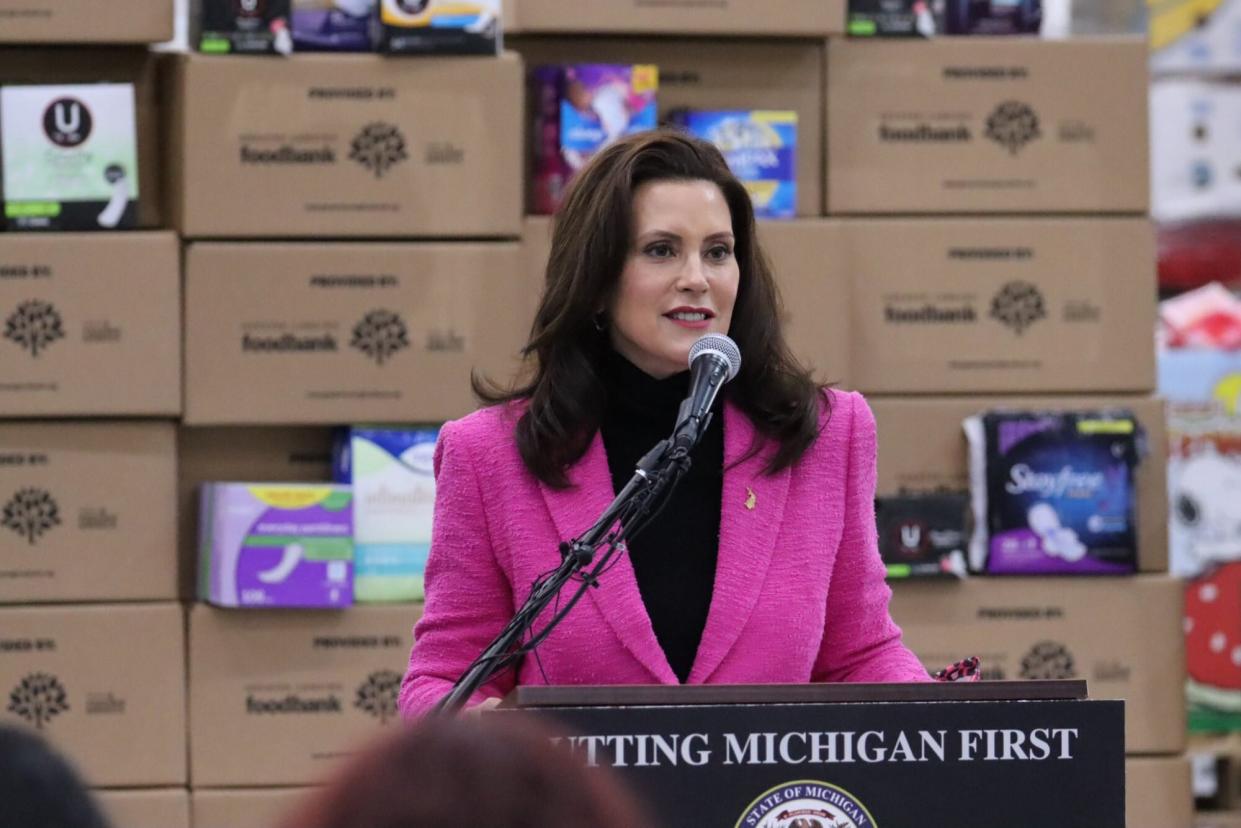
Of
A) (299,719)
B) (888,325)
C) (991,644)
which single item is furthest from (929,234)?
(299,719)

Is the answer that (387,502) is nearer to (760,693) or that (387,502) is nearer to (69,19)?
(69,19)

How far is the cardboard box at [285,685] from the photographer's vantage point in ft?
11.7

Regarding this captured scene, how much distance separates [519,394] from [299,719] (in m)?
1.59

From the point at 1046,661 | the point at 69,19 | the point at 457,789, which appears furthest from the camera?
the point at 1046,661

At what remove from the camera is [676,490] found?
2.08 m

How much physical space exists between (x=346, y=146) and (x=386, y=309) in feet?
0.96

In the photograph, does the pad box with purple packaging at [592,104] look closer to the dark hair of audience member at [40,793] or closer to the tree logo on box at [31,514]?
the tree logo on box at [31,514]

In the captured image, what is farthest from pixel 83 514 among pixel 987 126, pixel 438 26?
pixel 987 126

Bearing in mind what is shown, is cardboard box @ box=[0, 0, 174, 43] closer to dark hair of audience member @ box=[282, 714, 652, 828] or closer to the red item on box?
the red item on box

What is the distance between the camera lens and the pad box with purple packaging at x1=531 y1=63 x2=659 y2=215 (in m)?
3.60

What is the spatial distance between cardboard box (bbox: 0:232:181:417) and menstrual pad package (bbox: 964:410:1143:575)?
1.46m

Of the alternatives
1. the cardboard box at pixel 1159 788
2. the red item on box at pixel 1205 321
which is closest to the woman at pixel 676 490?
the cardboard box at pixel 1159 788

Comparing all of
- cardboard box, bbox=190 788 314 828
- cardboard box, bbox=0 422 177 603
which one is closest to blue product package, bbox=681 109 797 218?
cardboard box, bbox=0 422 177 603

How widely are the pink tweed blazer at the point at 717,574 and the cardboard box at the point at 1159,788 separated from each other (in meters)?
1.85
